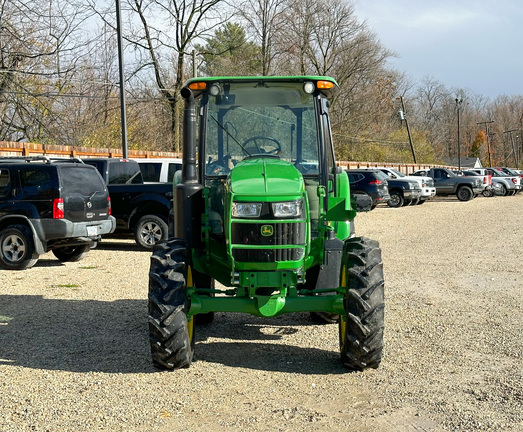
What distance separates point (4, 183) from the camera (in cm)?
1228

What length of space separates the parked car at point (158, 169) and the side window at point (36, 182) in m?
4.47

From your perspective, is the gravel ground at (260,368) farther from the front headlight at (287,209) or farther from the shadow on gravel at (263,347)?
the front headlight at (287,209)

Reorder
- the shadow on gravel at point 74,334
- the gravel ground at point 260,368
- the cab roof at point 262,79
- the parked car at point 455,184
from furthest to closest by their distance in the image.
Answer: the parked car at point 455,184
the cab roof at point 262,79
the shadow on gravel at point 74,334
the gravel ground at point 260,368

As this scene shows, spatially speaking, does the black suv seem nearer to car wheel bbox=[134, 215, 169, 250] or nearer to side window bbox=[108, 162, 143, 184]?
car wheel bbox=[134, 215, 169, 250]

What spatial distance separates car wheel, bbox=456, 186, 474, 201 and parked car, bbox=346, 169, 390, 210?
9.66 meters

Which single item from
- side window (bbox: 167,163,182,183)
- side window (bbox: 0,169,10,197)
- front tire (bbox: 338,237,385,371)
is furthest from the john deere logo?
side window (bbox: 167,163,182,183)

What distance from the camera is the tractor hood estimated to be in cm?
600

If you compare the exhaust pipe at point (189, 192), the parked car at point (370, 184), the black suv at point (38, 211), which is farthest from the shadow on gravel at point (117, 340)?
the parked car at point (370, 184)

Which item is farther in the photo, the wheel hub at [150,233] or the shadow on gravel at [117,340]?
the wheel hub at [150,233]

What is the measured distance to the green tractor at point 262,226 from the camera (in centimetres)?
598

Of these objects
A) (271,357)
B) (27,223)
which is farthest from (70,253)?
(271,357)

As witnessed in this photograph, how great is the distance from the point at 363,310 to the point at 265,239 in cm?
101

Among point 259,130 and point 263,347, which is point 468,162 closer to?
point 259,130

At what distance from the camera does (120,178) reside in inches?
608
